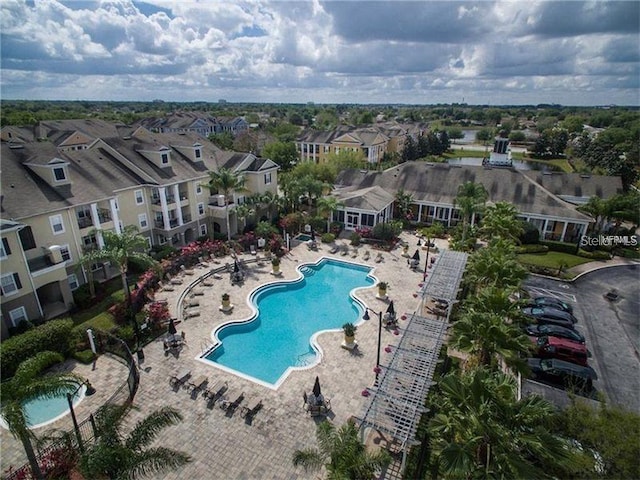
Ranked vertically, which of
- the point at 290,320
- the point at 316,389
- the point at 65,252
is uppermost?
the point at 65,252

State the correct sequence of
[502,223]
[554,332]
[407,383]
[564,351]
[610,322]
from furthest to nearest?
[502,223] → [610,322] → [554,332] → [564,351] → [407,383]

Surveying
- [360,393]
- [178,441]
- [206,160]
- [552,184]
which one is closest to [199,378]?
[178,441]

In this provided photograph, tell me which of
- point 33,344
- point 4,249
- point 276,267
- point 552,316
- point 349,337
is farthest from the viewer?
point 276,267

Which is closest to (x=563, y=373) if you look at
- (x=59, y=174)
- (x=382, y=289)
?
(x=382, y=289)

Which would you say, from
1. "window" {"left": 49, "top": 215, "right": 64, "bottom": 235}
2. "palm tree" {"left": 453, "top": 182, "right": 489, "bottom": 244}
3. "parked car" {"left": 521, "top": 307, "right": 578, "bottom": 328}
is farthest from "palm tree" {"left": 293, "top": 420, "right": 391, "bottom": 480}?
"palm tree" {"left": 453, "top": 182, "right": 489, "bottom": 244}

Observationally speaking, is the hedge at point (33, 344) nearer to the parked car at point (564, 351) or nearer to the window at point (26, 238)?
the window at point (26, 238)

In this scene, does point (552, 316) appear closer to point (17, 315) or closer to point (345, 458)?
point (345, 458)
